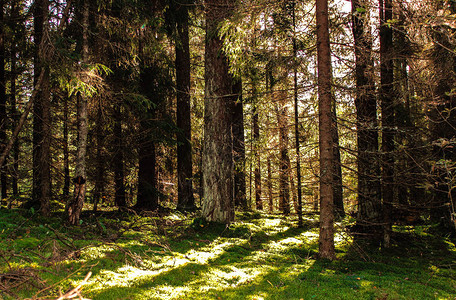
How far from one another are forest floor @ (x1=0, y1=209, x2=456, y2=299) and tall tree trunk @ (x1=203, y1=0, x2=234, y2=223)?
2.33ft

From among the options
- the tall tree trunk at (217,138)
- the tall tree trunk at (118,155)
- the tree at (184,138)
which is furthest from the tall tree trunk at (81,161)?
the tree at (184,138)

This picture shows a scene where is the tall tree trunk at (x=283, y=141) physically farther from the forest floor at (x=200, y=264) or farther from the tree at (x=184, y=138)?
the tree at (x=184, y=138)

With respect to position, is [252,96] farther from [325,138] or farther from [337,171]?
[337,171]

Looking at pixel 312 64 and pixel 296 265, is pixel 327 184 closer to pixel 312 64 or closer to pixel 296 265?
pixel 296 265

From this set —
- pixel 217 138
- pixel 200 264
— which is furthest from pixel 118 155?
pixel 200 264

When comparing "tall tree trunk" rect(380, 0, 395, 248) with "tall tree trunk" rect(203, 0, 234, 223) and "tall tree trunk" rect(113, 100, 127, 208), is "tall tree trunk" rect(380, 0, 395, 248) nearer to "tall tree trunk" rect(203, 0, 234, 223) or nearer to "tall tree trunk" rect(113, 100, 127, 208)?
"tall tree trunk" rect(203, 0, 234, 223)

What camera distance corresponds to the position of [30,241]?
18.5ft

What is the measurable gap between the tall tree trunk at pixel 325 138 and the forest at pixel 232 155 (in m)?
0.03

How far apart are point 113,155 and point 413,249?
10.5 m

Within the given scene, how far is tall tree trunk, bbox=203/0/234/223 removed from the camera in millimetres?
8969

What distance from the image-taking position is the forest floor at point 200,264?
4.15 m

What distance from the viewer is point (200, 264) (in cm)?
576

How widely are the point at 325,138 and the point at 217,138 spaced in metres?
3.62

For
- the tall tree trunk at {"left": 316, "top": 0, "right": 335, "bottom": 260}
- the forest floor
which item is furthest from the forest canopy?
the forest floor
